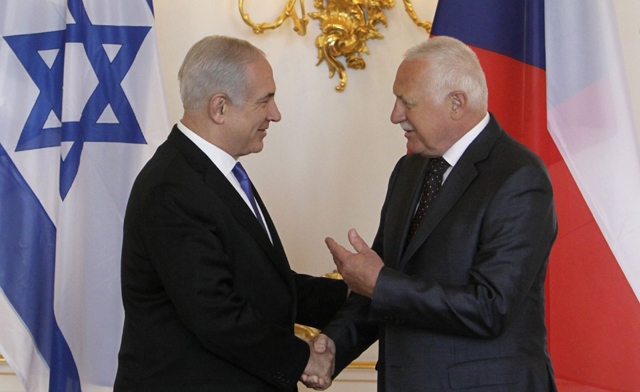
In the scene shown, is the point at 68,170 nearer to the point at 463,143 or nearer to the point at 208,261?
the point at 208,261

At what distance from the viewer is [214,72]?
2.13 m

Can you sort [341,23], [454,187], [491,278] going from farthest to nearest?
[341,23] < [454,187] < [491,278]

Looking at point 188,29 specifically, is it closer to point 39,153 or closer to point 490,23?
point 39,153

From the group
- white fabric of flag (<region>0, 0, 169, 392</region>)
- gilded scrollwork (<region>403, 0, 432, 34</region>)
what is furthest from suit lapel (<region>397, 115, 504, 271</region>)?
gilded scrollwork (<region>403, 0, 432, 34</region>)

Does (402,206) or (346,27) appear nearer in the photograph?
(402,206)

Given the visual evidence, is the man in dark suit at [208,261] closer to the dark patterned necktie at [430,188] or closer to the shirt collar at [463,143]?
the dark patterned necktie at [430,188]

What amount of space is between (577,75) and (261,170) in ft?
4.79

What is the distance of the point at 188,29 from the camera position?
353cm

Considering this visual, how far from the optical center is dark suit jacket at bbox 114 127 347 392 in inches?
77.7

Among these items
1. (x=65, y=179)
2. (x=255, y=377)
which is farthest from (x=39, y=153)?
(x=255, y=377)

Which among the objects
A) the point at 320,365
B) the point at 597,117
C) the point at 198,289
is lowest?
the point at 320,365

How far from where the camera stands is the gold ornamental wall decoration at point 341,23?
3480 mm

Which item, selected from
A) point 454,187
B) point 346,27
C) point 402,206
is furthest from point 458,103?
point 346,27

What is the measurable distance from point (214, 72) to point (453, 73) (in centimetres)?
67
